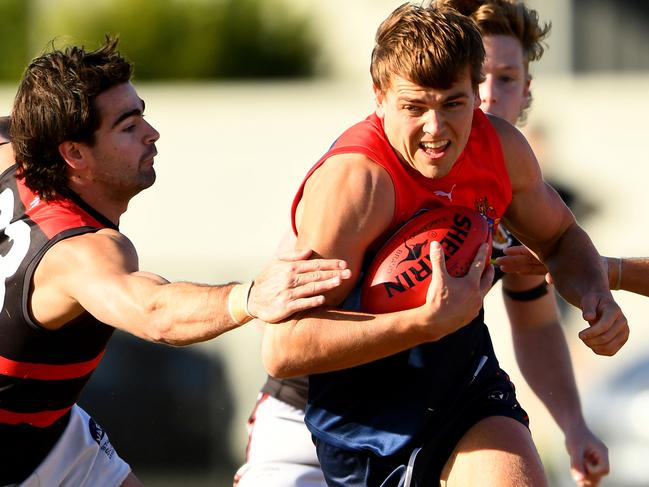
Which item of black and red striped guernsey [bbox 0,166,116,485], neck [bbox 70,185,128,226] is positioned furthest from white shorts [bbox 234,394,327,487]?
neck [bbox 70,185,128,226]

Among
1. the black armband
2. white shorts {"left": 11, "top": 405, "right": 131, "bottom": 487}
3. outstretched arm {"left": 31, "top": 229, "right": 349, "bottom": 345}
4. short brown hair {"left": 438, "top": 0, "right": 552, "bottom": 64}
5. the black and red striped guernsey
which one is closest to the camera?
outstretched arm {"left": 31, "top": 229, "right": 349, "bottom": 345}

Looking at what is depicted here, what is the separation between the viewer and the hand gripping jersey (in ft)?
14.3

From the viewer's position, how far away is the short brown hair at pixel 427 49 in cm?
423

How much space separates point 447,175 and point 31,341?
5.34ft

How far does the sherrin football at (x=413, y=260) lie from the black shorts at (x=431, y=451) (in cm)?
48

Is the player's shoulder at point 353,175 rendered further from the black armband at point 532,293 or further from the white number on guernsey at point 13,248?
the black armband at point 532,293

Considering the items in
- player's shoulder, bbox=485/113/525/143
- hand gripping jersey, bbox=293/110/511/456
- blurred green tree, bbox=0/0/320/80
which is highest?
player's shoulder, bbox=485/113/525/143

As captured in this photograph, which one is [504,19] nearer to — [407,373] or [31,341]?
[407,373]

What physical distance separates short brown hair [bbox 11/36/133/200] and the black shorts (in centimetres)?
147

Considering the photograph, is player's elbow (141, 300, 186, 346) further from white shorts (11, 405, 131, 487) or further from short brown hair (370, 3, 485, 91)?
white shorts (11, 405, 131, 487)

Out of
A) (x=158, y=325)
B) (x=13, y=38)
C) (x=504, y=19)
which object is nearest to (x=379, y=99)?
(x=158, y=325)

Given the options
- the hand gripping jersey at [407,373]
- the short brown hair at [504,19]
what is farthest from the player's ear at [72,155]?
the short brown hair at [504,19]

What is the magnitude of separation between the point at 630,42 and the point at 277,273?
12058mm

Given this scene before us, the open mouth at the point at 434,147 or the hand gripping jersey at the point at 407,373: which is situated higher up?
the open mouth at the point at 434,147
